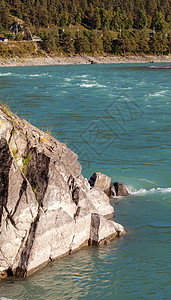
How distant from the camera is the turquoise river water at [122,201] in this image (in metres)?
10.3

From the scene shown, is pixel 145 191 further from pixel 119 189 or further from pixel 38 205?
pixel 38 205

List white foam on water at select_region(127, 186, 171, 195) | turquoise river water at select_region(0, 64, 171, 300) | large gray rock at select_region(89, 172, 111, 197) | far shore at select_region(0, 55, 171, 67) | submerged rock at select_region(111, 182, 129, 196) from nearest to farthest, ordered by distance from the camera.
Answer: turquoise river water at select_region(0, 64, 171, 300), large gray rock at select_region(89, 172, 111, 197), submerged rock at select_region(111, 182, 129, 196), white foam on water at select_region(127, 186, 171, 195), far shore at select_region(0, 55, 171, 67)

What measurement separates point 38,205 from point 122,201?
6.13 meters

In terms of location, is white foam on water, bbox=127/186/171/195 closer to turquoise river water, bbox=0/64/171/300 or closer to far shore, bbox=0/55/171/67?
turquoise river water, bbox=0/64/171/300

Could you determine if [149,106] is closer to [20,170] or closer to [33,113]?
[33,113]

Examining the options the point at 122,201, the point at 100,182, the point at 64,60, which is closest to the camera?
the point at 100,182

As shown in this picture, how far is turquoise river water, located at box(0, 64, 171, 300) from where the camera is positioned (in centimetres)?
1026

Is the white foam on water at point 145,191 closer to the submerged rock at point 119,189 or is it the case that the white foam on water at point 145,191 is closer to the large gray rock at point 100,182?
the submerged rock at point 119,189

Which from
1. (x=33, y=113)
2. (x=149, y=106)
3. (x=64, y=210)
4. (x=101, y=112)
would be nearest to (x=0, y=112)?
(x=64, y=210)

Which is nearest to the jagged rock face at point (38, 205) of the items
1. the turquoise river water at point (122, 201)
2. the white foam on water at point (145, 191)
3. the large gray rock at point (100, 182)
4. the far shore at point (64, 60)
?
the turquoise river water at point (122, 201)

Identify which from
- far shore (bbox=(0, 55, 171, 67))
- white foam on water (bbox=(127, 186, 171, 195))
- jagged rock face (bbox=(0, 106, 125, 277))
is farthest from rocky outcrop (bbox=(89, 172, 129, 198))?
far shore (bbox=(0, 55, 171, 67))

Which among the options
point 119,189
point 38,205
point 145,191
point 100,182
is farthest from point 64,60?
point 38,205

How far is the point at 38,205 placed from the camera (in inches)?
434

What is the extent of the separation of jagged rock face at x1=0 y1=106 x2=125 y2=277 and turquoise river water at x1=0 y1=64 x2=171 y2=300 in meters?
0.40
